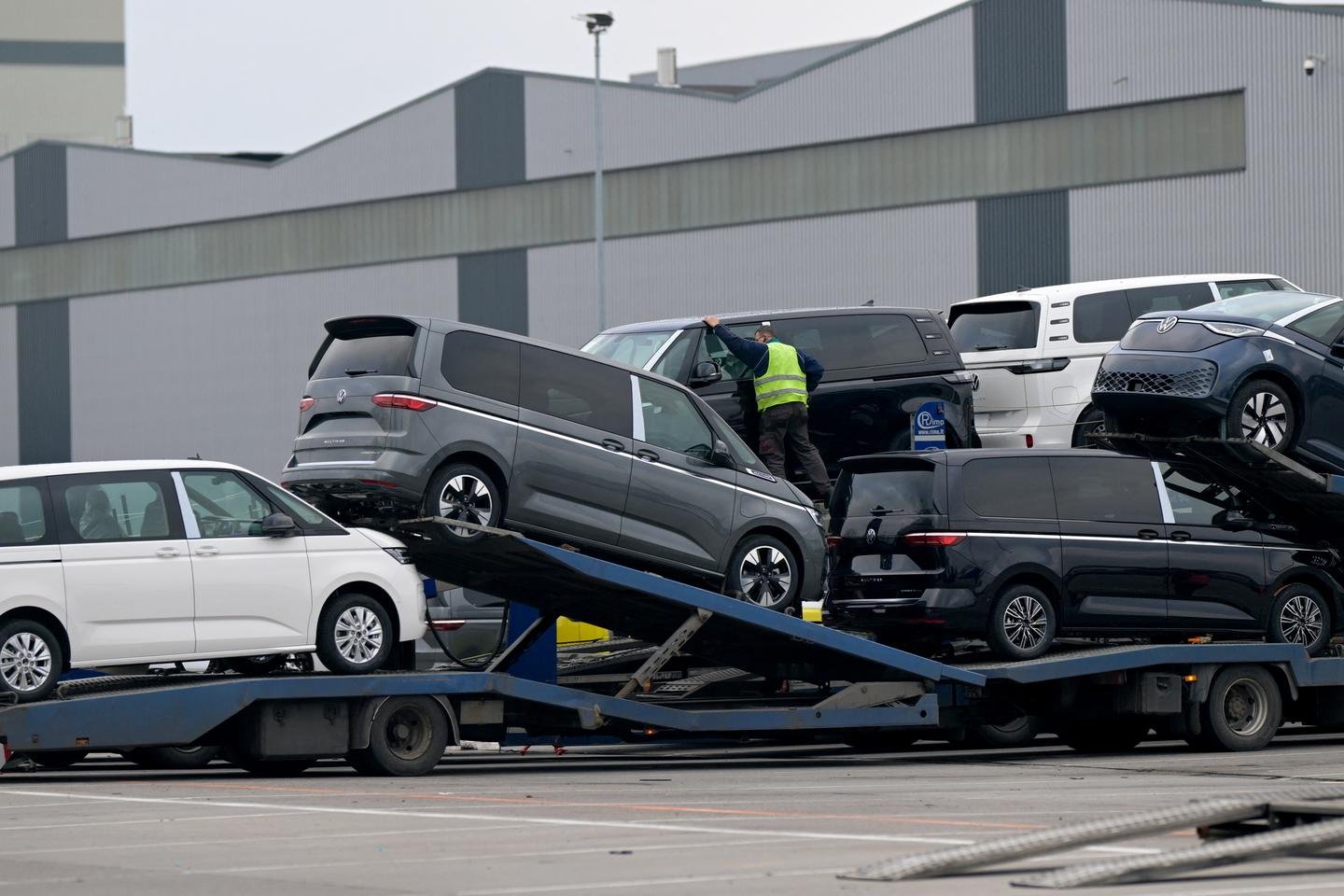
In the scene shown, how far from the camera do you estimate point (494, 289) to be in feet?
151

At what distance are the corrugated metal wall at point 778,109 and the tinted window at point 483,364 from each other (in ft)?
89.2

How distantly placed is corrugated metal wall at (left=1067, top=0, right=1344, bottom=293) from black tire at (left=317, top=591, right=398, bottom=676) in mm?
26035

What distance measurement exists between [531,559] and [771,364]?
140 inches

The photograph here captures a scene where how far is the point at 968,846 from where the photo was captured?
7988 millimetres

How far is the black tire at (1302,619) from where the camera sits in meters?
15.9

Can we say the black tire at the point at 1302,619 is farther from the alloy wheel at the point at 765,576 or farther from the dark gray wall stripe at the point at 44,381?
the dark gray wall stripe at the point at 44,381

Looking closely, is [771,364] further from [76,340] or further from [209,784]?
[76,340]

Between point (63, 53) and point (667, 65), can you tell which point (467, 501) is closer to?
point (667, 65)

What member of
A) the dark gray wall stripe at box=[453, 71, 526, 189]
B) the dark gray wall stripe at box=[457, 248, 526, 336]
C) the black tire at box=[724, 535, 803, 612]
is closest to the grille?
the black tire at box=[724, 535, 803, 612]

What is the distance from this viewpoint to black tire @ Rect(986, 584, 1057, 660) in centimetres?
1480

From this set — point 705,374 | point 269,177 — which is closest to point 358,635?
point 705,374

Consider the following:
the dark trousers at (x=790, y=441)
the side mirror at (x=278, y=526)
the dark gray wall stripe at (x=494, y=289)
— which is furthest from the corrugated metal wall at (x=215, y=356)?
the side mirror at (x=278, y=526)

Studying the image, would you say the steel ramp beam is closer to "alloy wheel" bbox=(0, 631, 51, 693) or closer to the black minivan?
the black minivan

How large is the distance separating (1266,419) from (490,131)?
3287cm
